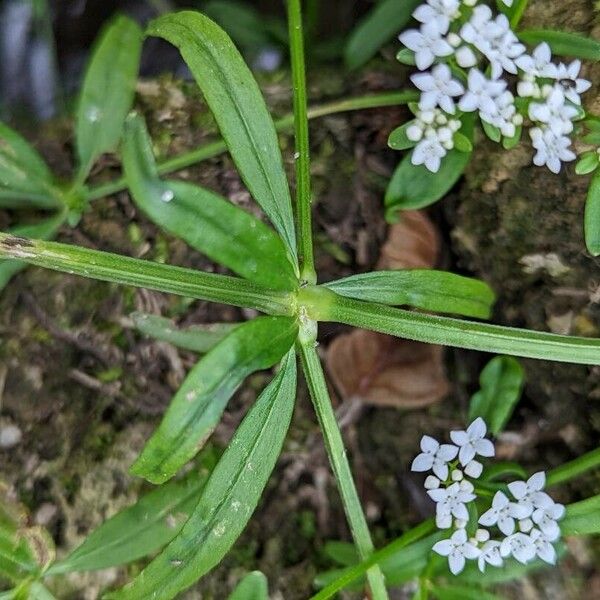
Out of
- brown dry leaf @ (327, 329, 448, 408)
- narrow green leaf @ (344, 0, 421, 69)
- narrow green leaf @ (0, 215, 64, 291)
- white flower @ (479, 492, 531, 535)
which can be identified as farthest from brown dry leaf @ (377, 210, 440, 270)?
narrow green leaf @ (0, 215, 64, 291)

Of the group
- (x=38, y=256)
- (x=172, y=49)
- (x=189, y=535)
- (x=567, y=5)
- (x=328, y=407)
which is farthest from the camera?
(x=172, y=49)

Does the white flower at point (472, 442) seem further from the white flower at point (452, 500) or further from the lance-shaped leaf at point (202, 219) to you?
the lance-shaped leaf at point (202, 219)

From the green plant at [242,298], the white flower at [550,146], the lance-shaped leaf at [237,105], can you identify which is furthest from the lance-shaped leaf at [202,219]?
the white flower at [550,146]

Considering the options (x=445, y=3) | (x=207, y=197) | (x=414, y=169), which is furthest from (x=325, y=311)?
(x=445, y=3)

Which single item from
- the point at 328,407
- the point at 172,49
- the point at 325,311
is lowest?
the point at 328,407

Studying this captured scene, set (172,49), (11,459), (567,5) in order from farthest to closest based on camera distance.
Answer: (172,49)
(11,459)
(567,5)

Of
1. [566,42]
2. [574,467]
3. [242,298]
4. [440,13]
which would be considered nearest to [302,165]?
[242,298]

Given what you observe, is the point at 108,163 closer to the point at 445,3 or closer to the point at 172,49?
the point at 172,49
